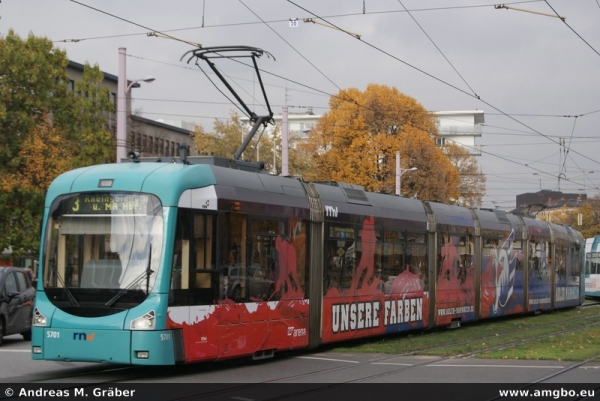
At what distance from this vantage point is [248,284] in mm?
14656

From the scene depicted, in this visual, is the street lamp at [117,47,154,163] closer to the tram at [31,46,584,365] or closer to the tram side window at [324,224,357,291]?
the tram at [31,46,584,365]

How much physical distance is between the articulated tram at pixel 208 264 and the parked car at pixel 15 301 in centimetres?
593

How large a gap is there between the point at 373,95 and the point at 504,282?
36933 mm

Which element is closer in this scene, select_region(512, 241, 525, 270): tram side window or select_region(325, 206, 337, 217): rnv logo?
select_region(325, 206, 337, 217): rnv logo

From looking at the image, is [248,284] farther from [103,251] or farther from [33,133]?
[33,133]

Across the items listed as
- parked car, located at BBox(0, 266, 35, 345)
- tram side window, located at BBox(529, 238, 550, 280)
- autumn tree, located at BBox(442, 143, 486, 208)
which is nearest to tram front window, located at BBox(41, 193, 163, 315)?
parked car, located at BBox(0, 266, 35, 345)

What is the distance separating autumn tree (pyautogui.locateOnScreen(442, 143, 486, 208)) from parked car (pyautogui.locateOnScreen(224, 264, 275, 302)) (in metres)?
60.3

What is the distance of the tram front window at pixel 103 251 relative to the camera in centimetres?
1280

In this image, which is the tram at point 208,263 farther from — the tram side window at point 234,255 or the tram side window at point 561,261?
the tram side window at point 561,261

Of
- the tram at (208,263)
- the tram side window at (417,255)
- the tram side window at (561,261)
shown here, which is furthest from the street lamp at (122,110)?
the tram side window at (561,261)

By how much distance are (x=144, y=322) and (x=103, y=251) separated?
3.93 ft

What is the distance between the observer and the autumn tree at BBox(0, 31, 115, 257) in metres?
35.0
